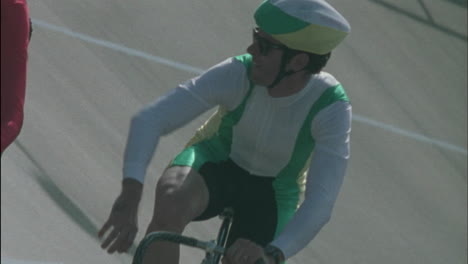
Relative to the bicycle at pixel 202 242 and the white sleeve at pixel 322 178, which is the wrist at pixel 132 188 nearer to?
the bicycle at pixel 202 242

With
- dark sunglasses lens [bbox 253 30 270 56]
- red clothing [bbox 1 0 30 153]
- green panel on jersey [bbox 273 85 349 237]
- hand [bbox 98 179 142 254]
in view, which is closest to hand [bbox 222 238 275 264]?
hand [bbox 98 179 142 254]

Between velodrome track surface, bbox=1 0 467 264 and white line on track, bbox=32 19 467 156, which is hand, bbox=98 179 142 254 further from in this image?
white line on track, bbox=32 19 467 156

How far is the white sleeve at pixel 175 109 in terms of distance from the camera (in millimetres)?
5102

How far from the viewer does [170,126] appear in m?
5.35

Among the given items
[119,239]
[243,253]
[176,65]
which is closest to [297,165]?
[243,253]

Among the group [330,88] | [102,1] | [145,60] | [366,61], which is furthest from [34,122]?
[366,61]

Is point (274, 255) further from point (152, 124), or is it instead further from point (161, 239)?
point (161, 239)

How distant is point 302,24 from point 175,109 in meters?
0.61

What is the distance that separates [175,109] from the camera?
5410 mm

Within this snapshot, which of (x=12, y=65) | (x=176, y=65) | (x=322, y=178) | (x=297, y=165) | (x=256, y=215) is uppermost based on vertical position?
(x=12, y=65)

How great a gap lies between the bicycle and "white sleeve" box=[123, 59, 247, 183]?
1.18ft

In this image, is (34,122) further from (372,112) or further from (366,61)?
(366,61)

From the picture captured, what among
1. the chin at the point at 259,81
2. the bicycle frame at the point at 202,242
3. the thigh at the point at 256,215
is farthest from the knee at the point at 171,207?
the chin at the point at 259,81

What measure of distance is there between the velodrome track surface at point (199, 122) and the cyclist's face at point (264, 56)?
162 cm
